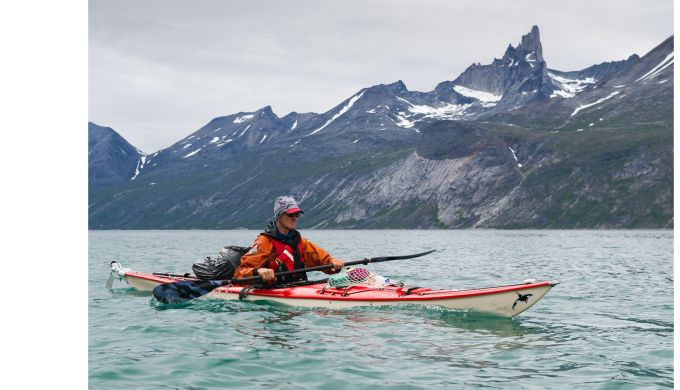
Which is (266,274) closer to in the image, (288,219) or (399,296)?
(288,219)

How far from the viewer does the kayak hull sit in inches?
557

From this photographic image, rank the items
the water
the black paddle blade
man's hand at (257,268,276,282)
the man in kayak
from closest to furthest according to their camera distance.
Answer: the water → man's hand at (257,268,276,282) → the man in kayak → the black paddle blade

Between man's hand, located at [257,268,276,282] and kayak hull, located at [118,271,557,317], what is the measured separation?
3.05 feet

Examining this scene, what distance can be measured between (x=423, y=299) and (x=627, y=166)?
177984mm

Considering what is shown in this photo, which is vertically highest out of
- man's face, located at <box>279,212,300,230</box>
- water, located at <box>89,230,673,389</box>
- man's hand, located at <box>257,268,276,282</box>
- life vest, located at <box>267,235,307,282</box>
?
man's face, located at <box>279,212,300,230</box>

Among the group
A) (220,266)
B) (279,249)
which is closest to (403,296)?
(279,249)

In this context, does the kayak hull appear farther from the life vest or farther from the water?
the life vest

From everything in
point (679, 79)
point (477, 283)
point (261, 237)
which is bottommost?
point (477, 283)

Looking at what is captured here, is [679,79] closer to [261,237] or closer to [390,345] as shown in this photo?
[390,345]

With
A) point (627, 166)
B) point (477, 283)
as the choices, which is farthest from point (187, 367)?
point (627, 166)

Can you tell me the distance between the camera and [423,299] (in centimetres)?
1496

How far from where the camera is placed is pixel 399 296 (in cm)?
1540

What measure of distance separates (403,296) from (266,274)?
11.0ft

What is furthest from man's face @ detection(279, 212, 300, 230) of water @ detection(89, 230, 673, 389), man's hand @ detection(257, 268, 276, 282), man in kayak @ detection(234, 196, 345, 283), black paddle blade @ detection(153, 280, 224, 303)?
black paddle blade @ detection(153, 280, 224, 303)
